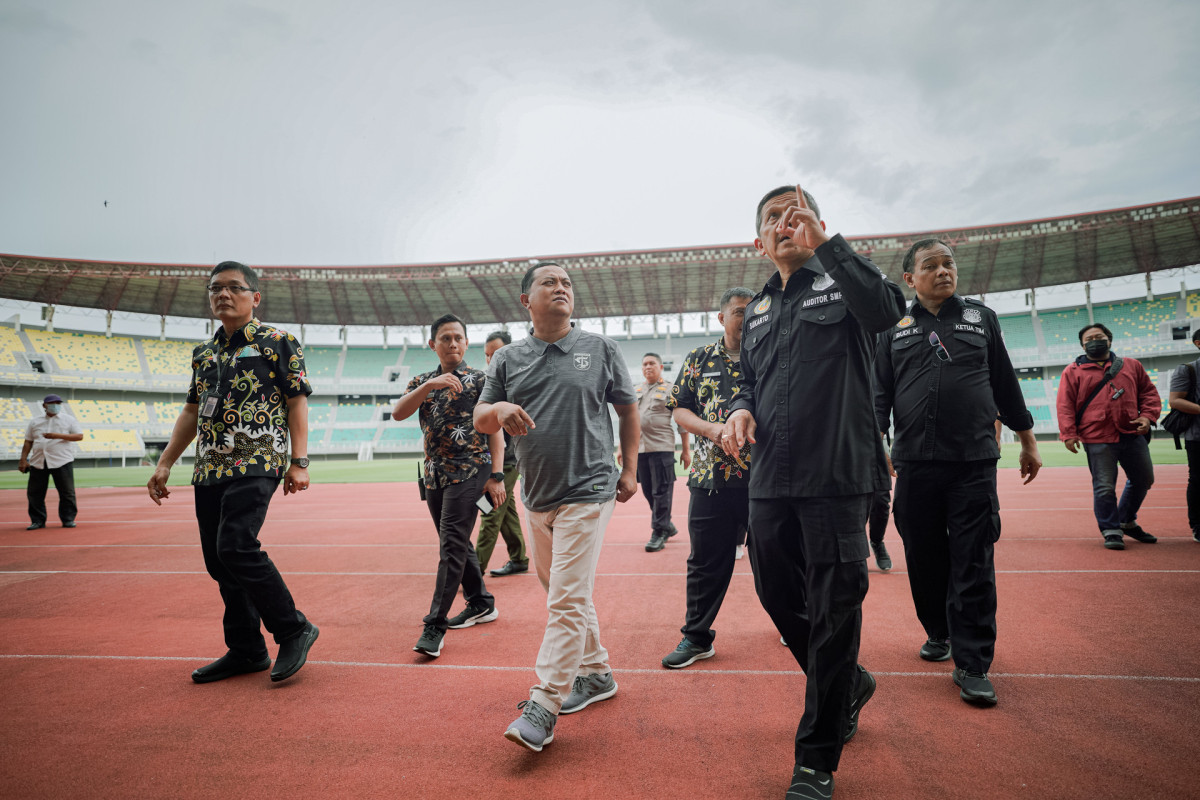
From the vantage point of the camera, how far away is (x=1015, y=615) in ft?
12.7

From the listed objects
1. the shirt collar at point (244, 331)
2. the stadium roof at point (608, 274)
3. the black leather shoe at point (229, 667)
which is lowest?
the black leather shoe at point (229, 667)

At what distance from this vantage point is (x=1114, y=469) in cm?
571

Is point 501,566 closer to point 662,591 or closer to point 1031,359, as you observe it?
point 662,591

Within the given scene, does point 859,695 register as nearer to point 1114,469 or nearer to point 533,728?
point 533,728

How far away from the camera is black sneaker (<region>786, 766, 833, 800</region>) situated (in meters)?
1.88

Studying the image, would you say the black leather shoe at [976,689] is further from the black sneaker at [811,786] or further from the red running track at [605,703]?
the black sneaker at [811,786]

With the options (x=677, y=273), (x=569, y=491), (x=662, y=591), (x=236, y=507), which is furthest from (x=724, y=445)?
(x=677, y=273)

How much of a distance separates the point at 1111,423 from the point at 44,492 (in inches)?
557

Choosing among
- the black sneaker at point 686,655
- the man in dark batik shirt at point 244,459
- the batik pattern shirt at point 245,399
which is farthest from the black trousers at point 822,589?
the batik pattern shirt at point 245,399

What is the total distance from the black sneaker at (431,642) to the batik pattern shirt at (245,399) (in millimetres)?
1265

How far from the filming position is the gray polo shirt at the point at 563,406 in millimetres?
2633

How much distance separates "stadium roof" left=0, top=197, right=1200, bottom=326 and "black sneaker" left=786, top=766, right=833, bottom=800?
33675 millimetres

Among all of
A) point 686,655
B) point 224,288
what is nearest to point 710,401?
point 686,655

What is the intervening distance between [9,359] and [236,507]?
146ft
